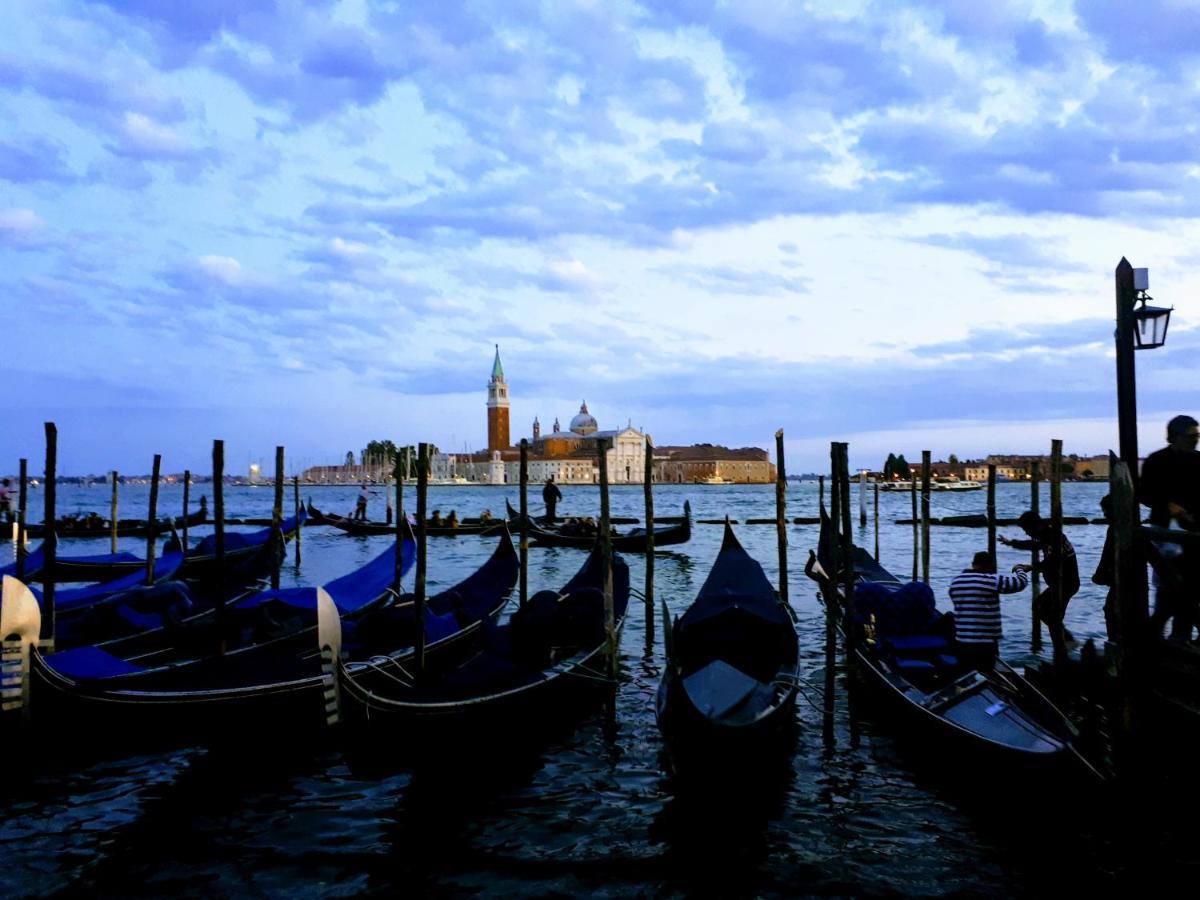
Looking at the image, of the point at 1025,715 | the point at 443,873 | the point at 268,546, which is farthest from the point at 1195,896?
the point at 268,546

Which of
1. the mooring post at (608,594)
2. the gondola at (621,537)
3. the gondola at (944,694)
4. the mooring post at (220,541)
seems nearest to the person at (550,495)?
the gondola at (621,537)

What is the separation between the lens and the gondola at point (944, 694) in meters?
4.31

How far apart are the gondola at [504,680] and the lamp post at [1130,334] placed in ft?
12.1

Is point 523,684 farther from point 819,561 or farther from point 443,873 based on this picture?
point 819,561

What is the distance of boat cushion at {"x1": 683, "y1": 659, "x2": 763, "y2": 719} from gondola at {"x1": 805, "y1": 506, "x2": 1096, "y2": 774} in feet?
3.31

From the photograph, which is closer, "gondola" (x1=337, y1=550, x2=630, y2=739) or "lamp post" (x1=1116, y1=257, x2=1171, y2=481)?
"lamp post" (x1=1116, y1=257, x2=1171, y2=481)

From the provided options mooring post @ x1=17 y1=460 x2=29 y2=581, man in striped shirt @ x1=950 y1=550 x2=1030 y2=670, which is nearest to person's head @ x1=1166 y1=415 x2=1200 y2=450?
man in striped shirt @ x1=950 y1=550 x2=1030 y2=670

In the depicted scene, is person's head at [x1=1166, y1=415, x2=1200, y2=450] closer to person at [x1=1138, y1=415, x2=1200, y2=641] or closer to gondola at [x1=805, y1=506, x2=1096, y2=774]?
person at [x1=1138, y1=415, x2=1200, y2=641]

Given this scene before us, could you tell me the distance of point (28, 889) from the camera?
3.86m

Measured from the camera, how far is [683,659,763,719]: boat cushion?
4641 millimetres

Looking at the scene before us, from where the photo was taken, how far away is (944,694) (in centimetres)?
507

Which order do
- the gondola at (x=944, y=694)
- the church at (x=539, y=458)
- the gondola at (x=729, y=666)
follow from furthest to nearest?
the church at (x=539, y=458)
the gondola at (x=729, y=666)
the gondola at (x=944, y=694)

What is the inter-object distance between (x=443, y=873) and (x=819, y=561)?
7579 mm

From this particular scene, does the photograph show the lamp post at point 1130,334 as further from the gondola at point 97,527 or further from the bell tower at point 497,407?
the bell tower at point 497,407
